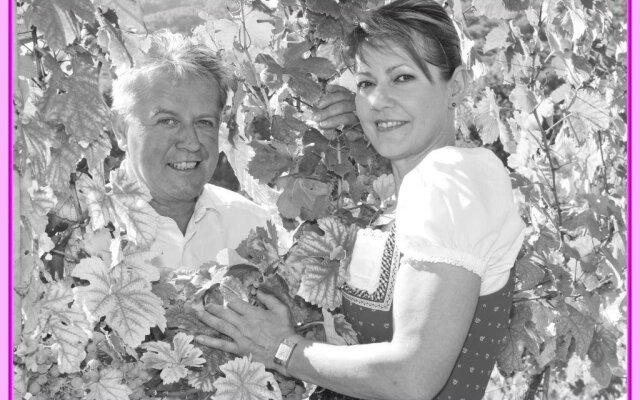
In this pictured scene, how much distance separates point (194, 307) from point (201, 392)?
20 cm

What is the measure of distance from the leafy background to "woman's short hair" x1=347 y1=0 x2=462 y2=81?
0.06 m

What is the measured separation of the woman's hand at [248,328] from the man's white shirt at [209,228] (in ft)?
3.21

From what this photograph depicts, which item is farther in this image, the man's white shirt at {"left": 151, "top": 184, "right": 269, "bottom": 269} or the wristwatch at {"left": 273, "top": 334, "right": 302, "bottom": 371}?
the man's white shirt at {"left": 151, "top": 184, "right": 269, "bottom": 269}

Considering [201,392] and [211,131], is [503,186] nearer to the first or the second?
[201,392]

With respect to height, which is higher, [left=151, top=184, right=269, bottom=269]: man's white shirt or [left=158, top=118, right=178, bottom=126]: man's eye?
[left=158, top=118, right=178, bottom=126]: man's eye

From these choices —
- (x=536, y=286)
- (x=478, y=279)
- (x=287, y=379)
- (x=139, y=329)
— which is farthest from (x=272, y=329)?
(x=536, y=286)

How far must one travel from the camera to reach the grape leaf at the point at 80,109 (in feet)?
5.22

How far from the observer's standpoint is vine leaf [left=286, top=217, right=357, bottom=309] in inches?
74.4

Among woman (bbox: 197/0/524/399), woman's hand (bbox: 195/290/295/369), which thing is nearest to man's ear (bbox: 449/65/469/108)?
woman (bbox: 197/0/524/399)

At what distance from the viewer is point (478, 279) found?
1.73m

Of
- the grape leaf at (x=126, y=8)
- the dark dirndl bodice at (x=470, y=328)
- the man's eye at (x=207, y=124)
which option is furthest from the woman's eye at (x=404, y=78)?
the man's eye at (x=207, y=124)

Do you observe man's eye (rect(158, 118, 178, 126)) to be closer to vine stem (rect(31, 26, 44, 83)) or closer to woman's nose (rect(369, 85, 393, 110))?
woman's nose (rect(369, 85, 393, 110))

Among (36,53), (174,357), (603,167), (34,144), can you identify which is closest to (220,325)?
(174,357)

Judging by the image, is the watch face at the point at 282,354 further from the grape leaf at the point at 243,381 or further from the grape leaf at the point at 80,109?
the grape leaf at the point at 80,109
